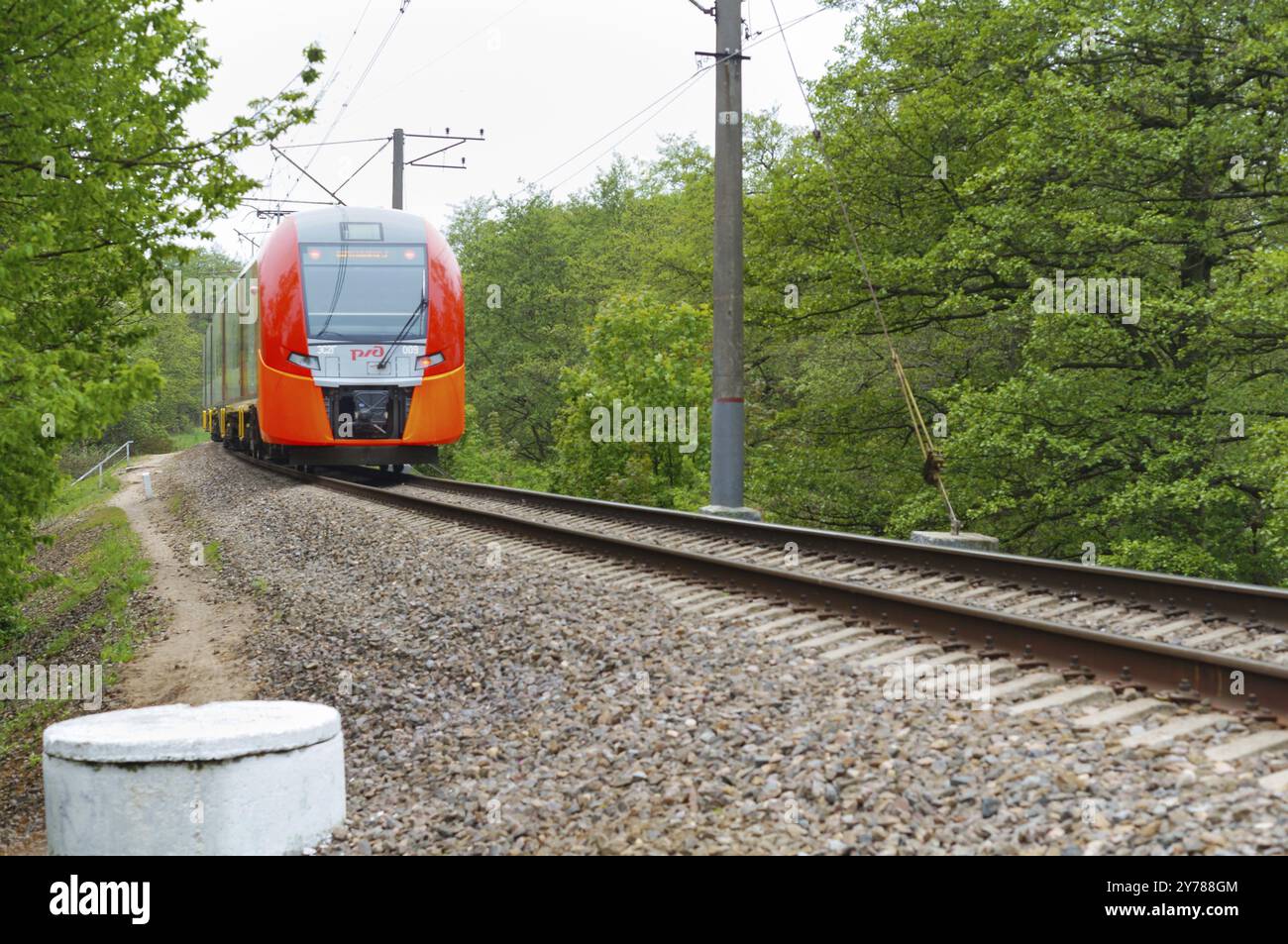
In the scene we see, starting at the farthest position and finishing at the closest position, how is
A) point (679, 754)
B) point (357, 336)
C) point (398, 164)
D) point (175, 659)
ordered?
point (398, 164) → point (357, 336) → point (175, 659) → point (679, 754)

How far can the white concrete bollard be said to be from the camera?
14.7 ft

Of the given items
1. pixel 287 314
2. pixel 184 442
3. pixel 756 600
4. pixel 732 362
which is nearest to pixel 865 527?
pixel 732 362

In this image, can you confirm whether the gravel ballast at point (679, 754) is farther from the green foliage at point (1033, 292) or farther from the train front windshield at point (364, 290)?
the green foliage at point (1033, 292)

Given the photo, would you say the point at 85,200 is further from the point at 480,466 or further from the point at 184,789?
the point at 480,466

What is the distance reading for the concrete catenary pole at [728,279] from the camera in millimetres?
14523

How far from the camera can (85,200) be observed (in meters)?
8.66

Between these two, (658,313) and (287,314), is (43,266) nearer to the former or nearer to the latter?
(287,314)

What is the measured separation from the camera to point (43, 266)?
28.8 feet

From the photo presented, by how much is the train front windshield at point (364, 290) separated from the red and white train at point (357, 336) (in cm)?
1

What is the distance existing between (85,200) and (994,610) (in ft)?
22.1

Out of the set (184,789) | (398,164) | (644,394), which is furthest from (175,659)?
(398,164)

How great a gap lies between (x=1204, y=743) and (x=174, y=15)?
8387 mm

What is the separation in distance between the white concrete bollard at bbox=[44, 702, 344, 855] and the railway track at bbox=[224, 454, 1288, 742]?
9.77 ft

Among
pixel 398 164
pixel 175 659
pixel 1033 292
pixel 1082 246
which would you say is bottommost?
pixel 175 659
